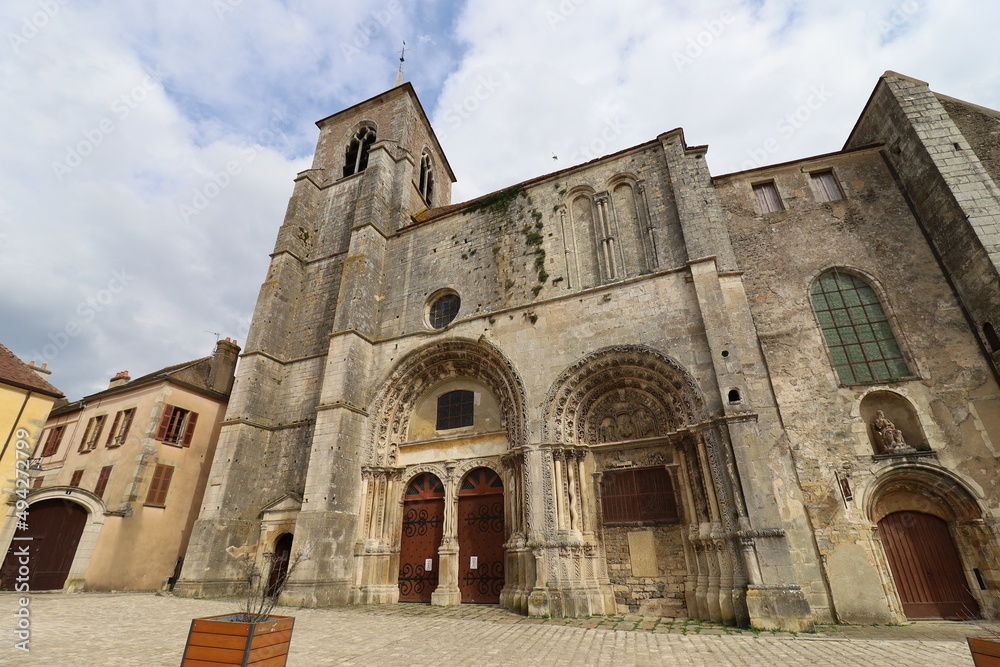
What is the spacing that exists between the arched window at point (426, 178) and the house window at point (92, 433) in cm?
1349

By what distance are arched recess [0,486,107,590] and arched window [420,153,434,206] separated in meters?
14.7

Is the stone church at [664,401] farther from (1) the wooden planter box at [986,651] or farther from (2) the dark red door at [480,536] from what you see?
(1) the wooden planter box at [986,651]

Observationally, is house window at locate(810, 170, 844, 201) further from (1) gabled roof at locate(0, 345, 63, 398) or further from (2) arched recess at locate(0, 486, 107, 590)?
(2) arched recess at locate(0, 486, 107, 590)

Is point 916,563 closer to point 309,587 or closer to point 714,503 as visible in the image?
point 714,503

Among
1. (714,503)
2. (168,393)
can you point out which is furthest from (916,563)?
(168,393)

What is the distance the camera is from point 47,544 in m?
11.5

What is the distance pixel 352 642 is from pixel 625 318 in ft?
24.3

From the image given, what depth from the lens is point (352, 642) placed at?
5.54 metres

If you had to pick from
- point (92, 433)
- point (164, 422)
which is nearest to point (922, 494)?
point (164, 422)

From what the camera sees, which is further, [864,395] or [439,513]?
[439,513]

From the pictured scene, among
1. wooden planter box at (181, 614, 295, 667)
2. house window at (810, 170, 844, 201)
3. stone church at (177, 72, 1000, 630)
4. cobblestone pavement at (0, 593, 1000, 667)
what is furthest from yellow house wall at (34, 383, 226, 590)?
house window at (810, 170, 844, 201)

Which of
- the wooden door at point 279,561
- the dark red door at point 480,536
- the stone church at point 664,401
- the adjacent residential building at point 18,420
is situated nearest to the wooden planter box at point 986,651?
the stone church at point 664,401

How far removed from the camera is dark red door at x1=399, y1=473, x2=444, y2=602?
9.96m

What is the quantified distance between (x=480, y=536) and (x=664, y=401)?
504cm
